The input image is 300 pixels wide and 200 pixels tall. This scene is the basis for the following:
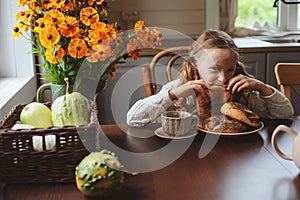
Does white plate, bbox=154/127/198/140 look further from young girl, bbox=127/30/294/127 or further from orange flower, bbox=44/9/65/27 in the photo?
orange flower, bbox=44/9/65/27

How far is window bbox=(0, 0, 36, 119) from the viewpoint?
2006 millimetres

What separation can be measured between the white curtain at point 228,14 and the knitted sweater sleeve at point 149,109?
5.66 feet

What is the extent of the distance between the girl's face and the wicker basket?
681 millimetres

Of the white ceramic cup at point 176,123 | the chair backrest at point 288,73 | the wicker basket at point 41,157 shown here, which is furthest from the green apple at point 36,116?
the chair backrest at point 288,73

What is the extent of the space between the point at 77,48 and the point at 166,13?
186 centimetres

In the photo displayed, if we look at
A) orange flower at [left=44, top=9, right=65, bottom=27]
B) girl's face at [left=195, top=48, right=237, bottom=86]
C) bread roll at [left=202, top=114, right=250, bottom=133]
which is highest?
orange flower at [left=44, top=9, right=65, bottom=27]

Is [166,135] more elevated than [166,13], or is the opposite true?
[166,13]

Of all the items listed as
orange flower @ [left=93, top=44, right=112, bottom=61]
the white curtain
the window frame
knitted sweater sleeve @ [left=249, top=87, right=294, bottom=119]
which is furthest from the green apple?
the window frame

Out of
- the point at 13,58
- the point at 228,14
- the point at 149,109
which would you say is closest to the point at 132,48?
the point at 149,109

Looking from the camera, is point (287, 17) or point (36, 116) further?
point (287, 17)

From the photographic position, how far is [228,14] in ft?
10.3

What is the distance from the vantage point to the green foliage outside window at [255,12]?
10.9 ft

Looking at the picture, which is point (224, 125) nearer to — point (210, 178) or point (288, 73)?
point (210, 178)

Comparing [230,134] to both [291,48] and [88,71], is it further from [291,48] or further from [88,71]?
[291,48]
